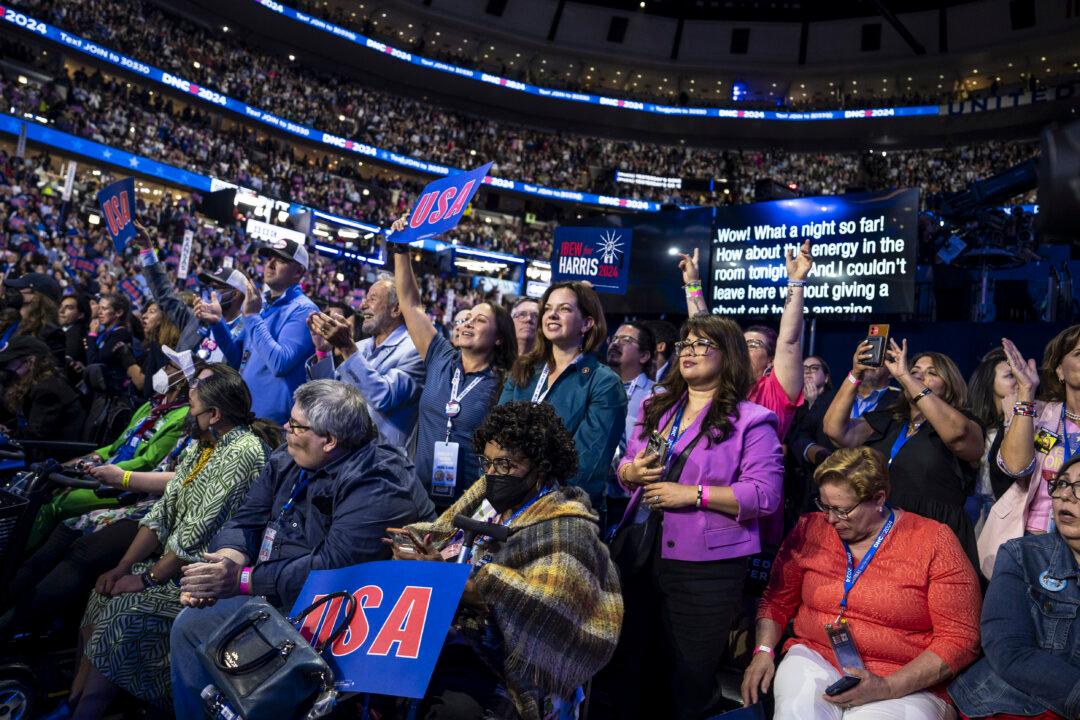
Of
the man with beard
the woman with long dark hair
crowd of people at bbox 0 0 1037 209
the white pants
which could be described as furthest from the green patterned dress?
crowd of people at bbox 0 0 1037 209

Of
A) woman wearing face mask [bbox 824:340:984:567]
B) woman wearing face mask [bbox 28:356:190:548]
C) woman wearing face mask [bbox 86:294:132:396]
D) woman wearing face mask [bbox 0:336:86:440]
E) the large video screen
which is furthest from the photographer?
the large video screen

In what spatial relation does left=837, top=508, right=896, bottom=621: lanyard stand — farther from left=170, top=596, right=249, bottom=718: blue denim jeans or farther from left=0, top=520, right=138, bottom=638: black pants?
left=0, top=520, right=138, bottom=638: black pants

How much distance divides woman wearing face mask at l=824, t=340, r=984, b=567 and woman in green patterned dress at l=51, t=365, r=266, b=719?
2568 millimetres

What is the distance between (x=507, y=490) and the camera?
2336 mm

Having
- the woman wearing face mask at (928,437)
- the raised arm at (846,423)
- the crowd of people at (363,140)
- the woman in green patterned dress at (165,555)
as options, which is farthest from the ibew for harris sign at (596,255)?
the crowd of people at (363,140)

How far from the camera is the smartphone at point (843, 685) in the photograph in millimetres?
2211

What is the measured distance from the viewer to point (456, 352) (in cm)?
346

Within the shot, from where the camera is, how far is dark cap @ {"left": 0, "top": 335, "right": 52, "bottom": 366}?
181 inches

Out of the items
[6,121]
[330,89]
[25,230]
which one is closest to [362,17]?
[330,89]

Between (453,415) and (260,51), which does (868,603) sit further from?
(260,51)

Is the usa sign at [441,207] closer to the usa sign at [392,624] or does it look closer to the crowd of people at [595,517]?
the crowd of people at [595,517]

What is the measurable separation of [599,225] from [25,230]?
39.2 feet

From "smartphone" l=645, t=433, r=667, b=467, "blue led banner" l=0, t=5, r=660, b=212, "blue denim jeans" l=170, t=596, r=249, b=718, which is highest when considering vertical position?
"blue led banner" l=0, t=5, r=660, b=212

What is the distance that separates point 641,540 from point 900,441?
131 cm
